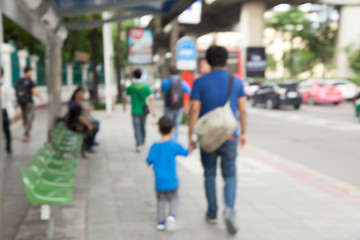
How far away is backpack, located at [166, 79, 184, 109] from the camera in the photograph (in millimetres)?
9495

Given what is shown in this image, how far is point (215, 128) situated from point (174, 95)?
530 centimetres

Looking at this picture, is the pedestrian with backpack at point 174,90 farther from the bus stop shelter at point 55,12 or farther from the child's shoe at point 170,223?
the child's shoe at point 170,223

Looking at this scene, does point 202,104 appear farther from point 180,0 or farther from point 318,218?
point 318,218

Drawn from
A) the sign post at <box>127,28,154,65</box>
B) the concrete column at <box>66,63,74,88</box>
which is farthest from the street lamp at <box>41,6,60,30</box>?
the concrete column at <box>66,63,74,88</box>

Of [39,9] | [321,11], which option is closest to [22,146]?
[39,9]

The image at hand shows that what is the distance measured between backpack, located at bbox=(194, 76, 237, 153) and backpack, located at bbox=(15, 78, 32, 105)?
7.51 metres

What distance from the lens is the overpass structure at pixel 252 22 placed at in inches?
1346

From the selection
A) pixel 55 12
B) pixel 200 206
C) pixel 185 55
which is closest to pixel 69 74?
pixel 185 55

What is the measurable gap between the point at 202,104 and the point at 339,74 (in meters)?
38.6

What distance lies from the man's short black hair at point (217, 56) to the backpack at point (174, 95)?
16.1ft

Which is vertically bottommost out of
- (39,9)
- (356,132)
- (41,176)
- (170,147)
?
(356,132)

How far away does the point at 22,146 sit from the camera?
408 inches

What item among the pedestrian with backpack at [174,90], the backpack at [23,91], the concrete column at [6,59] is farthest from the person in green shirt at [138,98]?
the concrete column at [6,59]

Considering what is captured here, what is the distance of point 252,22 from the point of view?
36312 mm
